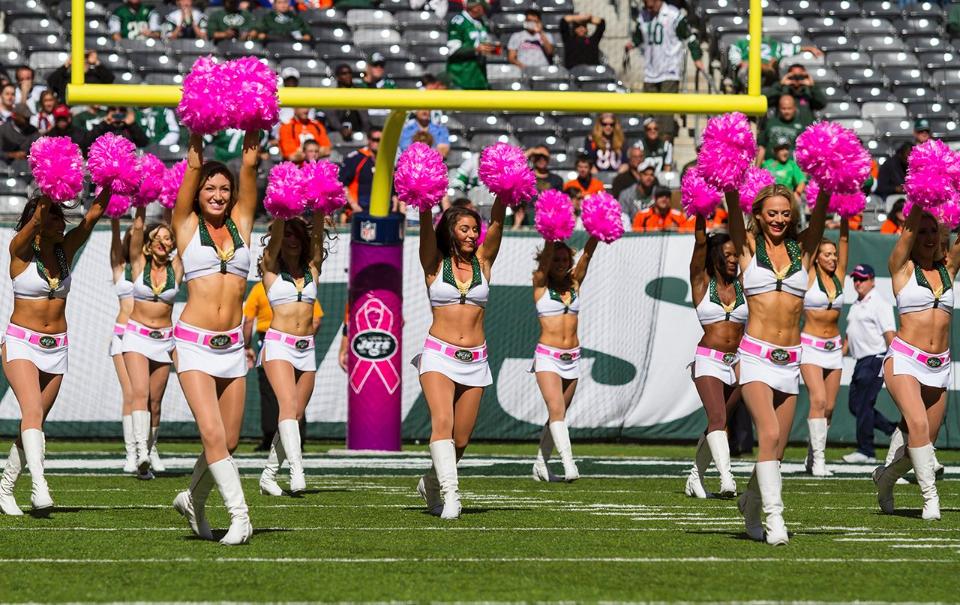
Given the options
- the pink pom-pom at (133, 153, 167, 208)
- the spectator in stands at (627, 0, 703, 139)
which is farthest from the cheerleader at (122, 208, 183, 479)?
the spectator in stands at (627, 0, 703, 139)

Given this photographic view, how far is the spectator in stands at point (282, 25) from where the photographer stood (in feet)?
58.6

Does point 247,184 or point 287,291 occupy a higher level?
point 247,184

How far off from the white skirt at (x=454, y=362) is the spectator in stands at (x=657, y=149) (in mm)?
9286

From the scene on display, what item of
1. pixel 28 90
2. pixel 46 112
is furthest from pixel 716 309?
pixel 28 90

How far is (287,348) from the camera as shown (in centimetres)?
1128

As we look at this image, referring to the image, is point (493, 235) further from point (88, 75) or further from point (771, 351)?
point (88, 75)

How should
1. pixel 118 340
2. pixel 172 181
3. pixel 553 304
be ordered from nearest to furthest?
1. pixel 172 181
2. pixel 553 304
3. pixel 118 340

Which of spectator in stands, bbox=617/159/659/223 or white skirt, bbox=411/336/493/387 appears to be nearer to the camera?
white skirt, bbox=411/336/493/387

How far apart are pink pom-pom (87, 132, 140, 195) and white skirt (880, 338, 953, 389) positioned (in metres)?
4.50

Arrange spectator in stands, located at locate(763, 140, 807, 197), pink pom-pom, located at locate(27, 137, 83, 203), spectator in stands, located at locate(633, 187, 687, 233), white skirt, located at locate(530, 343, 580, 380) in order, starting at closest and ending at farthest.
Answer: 1. pink pom-pom, located at locate(27, 137, 83, 203)
2. white skirt, located at locate(530, 343, 580, 380)
3. spectator in stands, located at locate(763, 140, 807, 197)
4. spectator in stands, located at locate(633, 187, 687, 233)

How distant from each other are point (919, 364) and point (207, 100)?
454cm

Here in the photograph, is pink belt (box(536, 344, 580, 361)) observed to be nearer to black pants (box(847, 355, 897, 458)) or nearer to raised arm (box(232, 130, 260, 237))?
black pants (box(847, 355, 897, 458))

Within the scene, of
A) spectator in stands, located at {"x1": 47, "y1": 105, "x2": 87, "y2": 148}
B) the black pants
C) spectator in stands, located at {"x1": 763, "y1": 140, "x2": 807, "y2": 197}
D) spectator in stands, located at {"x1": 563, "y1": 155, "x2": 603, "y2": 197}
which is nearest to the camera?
the black pants

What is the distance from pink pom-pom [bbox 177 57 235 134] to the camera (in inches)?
300
